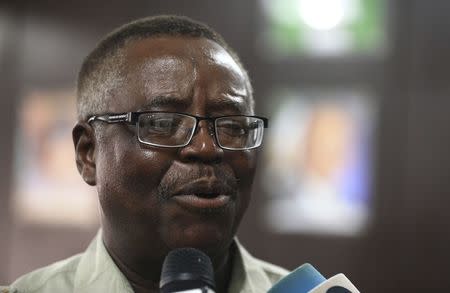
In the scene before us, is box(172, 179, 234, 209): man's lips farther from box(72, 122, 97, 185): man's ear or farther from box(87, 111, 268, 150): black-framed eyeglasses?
box(72, 122, 97, 185): man's ear

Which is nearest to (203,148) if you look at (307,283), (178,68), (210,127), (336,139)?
(210,127)

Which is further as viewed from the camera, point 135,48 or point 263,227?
point 263,227

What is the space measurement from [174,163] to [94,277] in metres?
0.30

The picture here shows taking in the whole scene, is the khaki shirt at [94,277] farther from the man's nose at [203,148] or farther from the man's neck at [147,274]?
the man's nose at [203,148]

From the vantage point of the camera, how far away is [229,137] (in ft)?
3.42

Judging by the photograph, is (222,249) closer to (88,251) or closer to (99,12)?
(88,251)

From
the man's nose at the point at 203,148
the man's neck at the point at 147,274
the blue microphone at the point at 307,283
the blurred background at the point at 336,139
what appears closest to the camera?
the blue microphone at the point at 307,283

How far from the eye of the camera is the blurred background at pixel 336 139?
3.36 m

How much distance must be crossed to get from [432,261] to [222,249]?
259 centimetres

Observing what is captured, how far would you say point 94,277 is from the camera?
113cm

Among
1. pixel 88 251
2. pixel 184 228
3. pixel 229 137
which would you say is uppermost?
pixel 229 137

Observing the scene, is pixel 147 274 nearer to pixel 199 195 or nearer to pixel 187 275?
pixel 199 195

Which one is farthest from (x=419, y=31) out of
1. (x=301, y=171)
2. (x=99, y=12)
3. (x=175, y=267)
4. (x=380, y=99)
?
(x=175, y=267)

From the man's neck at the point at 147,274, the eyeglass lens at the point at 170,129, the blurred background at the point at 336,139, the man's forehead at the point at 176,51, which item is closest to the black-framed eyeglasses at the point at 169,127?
the eyeglass lens at the point at 170,129
